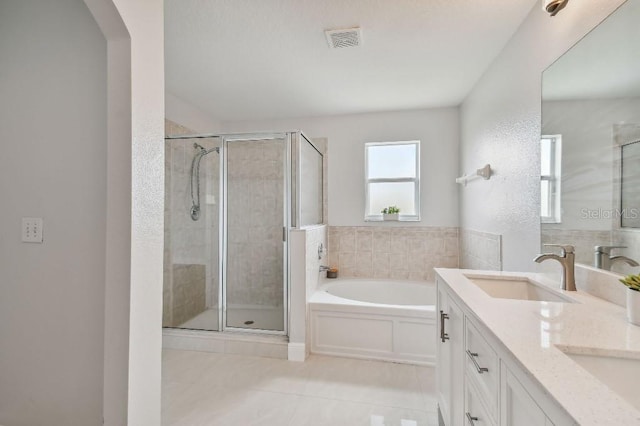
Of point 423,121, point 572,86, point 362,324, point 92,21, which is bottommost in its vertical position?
point 362,324

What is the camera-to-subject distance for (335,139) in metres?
3.76

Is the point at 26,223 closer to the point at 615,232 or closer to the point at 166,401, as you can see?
the point at 166,401

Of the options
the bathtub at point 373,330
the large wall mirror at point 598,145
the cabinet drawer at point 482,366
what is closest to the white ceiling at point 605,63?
the large wall mirror at point 598,145

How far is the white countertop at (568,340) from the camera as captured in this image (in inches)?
20.3

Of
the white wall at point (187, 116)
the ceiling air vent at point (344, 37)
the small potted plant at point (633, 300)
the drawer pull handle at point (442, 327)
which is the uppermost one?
the ceiling air vent at point (344, 37)

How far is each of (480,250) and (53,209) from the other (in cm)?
303

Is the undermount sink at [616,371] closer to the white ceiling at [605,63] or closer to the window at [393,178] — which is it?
the white ceiling at [605,63]

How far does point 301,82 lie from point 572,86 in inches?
81.7

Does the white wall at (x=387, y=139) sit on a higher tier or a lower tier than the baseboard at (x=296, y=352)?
higher

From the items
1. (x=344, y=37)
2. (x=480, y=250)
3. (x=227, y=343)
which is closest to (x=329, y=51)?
(x=344, y=37)

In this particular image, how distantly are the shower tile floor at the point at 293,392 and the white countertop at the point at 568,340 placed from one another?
1097 mm

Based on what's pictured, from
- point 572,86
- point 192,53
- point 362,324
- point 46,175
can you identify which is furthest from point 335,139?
point 46,175

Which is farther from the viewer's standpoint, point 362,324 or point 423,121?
point 423,121

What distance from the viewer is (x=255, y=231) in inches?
117
